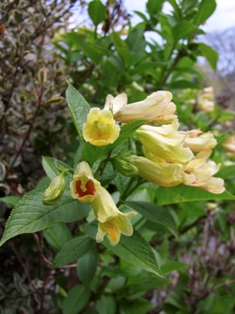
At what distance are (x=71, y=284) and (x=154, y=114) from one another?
2.16ft

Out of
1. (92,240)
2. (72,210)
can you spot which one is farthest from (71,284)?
(72,210)

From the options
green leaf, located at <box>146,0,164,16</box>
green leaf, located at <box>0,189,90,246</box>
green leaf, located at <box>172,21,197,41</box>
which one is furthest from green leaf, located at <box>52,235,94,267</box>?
green leaf, located at <box>146,0,164,16</box>

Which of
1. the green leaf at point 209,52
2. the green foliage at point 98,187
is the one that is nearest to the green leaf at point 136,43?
the green foliage at point 98,187

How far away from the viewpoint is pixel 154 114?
2.46ft

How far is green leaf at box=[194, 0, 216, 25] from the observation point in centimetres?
124

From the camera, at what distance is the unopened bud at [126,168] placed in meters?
0.71

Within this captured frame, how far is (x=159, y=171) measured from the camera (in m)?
0.74

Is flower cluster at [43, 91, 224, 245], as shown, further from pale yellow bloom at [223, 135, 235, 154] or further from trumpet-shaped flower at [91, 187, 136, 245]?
pale yellow bloom at [223, 135, 235, 154]

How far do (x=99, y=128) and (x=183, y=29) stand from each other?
0.73m

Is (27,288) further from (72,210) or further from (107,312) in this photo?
(72,210)

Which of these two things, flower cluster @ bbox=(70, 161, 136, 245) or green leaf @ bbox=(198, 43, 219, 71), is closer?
flower cluster @ bbox=(70, 161, 136, 245)

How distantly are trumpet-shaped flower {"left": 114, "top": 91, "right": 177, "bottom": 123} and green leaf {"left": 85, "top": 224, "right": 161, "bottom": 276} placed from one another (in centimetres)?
24

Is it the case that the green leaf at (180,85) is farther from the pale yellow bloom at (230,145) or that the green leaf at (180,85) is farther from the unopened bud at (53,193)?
the unopened bud at (53,193)

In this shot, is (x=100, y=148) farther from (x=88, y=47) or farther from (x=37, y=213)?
(x=88, y=47)
